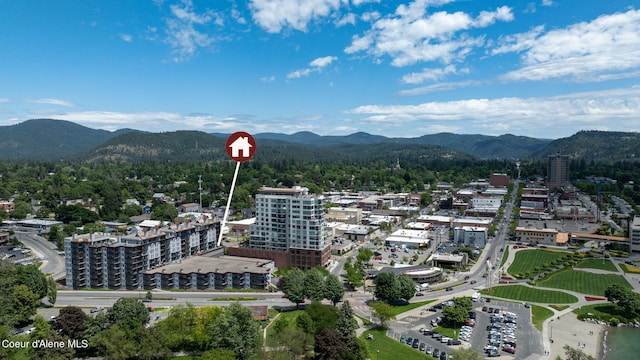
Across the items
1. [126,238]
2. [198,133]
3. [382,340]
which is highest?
[198,133]

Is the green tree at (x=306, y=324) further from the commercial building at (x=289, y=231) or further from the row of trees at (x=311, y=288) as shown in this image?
the commercial building at (x=289, y=231)

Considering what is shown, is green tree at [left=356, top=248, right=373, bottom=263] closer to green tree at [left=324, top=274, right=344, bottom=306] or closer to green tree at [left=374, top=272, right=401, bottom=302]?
green tree at [left=374, top=272, right=401, bottom=302]

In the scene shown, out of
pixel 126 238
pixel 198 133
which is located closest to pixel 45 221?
pixel 126 238

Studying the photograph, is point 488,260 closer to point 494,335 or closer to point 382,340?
point 494,335

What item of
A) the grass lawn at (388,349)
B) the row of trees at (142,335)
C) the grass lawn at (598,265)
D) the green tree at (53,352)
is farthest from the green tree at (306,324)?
the grass lawn at (598,265)

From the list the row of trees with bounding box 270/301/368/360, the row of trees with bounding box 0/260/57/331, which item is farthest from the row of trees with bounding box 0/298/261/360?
the row of trees with bounding box 0/260/57/331

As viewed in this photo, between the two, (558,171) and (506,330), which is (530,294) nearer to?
(506,330)
